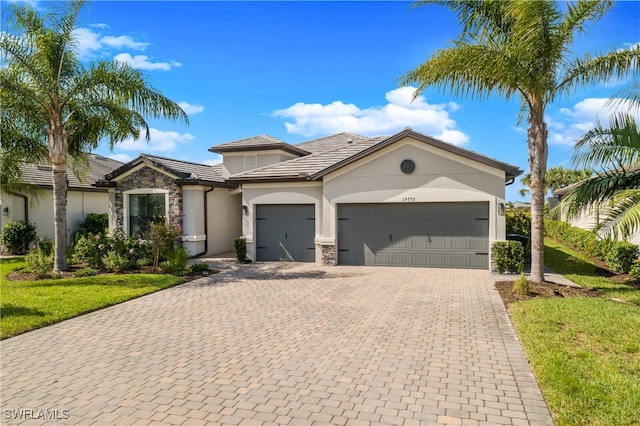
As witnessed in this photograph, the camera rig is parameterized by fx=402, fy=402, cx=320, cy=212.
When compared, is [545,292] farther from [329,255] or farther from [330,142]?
[330,142]

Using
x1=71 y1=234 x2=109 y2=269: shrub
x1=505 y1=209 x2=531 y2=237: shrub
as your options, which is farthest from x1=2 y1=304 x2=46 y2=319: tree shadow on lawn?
x1=505 y1=209 x2=531 y2=237: shrub

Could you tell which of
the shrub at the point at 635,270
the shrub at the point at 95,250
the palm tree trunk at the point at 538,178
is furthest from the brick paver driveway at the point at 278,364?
the shrub at the point at 635,270

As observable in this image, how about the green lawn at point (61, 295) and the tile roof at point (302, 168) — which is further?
the tile roof at point (302, 168)

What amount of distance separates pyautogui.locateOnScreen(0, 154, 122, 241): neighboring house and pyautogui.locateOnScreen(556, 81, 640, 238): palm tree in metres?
19.3

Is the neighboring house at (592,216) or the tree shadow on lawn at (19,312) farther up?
the neighboring house at (592,216)

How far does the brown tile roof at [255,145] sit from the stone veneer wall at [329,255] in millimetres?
7187

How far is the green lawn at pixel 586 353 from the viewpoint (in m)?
4.38

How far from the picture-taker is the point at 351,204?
1547 centimetres

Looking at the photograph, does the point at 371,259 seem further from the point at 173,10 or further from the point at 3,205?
the point at 3,205

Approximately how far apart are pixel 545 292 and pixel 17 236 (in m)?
21.9

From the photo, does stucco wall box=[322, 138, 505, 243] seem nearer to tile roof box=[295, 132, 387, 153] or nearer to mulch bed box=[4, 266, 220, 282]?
mulch bed box=[4, 266, 220, 282]

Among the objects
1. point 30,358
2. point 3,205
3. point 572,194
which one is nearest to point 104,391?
point 30,358

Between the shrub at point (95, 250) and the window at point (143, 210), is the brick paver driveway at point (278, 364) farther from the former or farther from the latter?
the window at point (143, 210)

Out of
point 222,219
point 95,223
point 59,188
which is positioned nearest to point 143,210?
point 222,219
